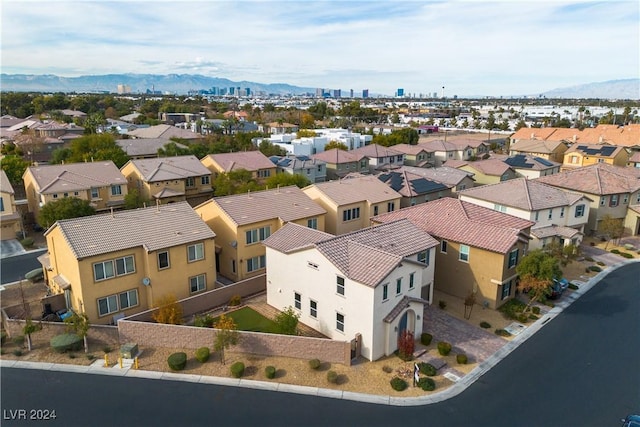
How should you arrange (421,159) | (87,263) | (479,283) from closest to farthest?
(87,263)
(479,283)
(421,159)

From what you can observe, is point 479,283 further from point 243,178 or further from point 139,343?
point 243,178

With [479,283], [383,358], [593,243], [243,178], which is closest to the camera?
A: [383,358]

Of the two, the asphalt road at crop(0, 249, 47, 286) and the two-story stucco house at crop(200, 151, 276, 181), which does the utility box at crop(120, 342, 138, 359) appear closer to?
the asphalt road at crop(0, 249, 47, 286)

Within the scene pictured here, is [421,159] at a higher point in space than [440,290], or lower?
higher

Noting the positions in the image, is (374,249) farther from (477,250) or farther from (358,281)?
(477,250)

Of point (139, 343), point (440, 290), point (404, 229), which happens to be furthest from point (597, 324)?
→ point (139, 343)

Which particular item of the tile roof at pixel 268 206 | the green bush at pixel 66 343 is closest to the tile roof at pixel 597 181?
the tile roof at pixel 268 206

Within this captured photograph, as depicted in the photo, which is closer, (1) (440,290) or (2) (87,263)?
(2) (87,263)

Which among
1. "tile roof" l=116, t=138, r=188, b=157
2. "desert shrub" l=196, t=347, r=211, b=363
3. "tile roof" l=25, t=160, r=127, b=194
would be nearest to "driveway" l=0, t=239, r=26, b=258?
"tile roof" l=25, t=160, r=127, b=194
